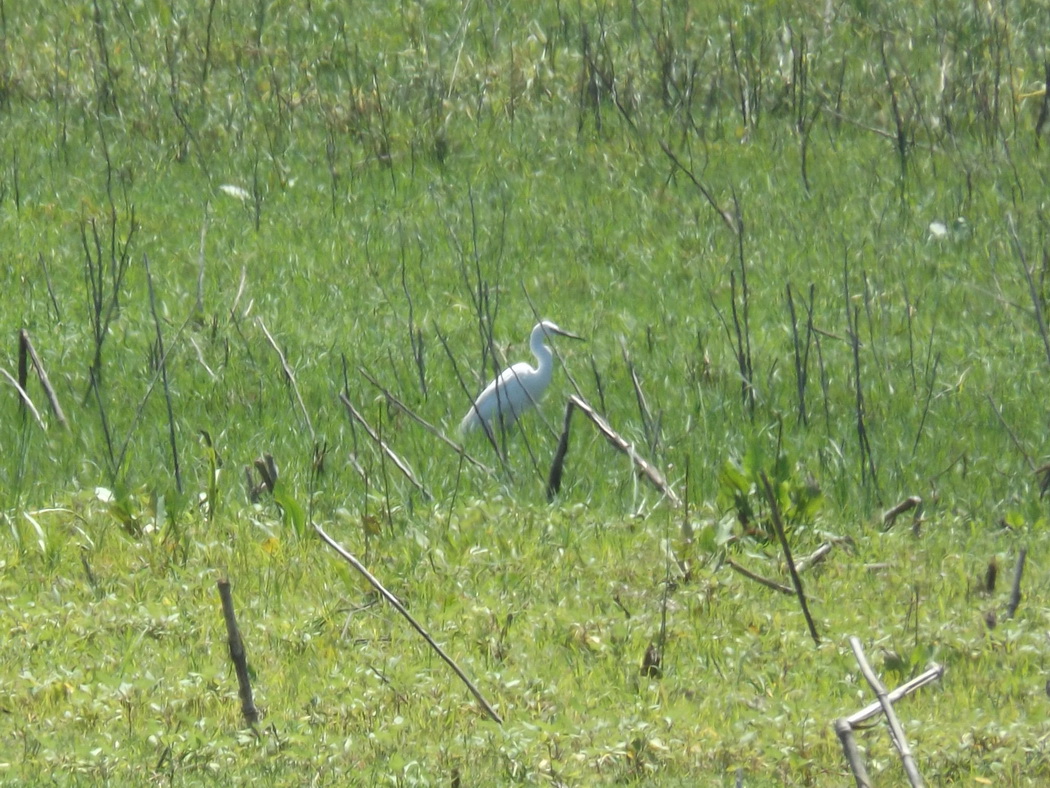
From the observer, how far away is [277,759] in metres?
4.15

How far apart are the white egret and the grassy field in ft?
0.52

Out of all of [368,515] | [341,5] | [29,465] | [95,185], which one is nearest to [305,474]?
[368,515]

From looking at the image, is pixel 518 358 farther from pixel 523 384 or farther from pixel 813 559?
pixel 813 559

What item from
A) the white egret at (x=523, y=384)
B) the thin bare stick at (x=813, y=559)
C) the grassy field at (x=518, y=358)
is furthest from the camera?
the white egret at (x=523, y=384)

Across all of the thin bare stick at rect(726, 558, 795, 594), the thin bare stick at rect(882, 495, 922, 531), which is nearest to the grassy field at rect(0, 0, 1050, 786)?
the thin bare stick at rect(882, 495, 922, 531)

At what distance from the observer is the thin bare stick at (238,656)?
157 inches

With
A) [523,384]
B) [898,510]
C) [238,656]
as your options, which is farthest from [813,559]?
[523,384]

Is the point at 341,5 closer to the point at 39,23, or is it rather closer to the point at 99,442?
the point at 39,23

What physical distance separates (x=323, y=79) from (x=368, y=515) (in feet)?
23.9

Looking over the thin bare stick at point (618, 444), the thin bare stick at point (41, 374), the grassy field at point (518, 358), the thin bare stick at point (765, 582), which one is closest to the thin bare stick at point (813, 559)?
the grassy field at point (518, 358)

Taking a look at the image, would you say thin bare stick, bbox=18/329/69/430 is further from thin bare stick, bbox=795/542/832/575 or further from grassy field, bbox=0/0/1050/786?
thin bare stick, bbox=795/542/832/575

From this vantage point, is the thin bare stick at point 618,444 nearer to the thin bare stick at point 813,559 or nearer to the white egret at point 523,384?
the thin bare stick at point 813,559

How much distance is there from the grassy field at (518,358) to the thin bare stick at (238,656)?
7 centimetres

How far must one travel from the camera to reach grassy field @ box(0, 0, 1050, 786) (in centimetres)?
457
